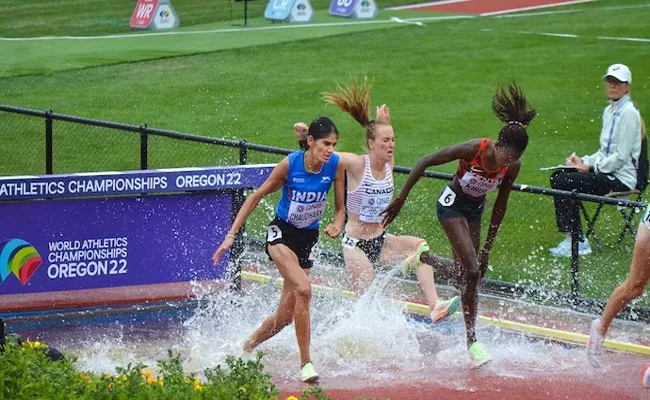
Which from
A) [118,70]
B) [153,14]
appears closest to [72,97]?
[118,70]

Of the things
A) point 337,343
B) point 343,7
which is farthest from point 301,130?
point 343,7

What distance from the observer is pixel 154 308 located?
11883 millimetres

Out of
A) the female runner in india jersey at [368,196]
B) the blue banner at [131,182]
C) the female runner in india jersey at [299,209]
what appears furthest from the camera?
the blue banner at [131,182]

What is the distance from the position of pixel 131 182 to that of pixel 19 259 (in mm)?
1194

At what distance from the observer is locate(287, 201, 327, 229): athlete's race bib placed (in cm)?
1025

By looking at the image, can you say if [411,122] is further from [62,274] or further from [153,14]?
[153,14]

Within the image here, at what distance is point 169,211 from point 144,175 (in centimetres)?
52

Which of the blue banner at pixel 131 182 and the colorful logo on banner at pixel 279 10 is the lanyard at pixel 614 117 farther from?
the colorful logo on banner at pixel 279 10

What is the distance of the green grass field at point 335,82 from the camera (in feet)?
47.8

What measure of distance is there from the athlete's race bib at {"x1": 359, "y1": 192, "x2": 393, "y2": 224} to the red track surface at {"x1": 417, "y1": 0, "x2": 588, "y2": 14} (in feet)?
72.6

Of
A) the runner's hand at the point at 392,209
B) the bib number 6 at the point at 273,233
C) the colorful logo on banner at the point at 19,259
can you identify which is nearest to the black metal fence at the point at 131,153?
the runner's hand at the point at 392,209

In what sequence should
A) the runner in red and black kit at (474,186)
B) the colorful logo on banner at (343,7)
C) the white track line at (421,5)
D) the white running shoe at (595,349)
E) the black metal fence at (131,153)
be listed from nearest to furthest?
the runner in red and black kit at (474,186), the white running shoe at (595,349), the black metal fence at (131,153), the colorful logo on banner at (343,7), the white track line at (421,5)

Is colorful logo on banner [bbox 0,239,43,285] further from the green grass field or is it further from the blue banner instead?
the green grass field

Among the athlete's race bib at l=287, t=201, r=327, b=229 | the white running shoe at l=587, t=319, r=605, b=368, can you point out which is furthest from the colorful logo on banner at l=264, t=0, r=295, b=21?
the white running shoe at l=587, t=319, r=605, b=368
